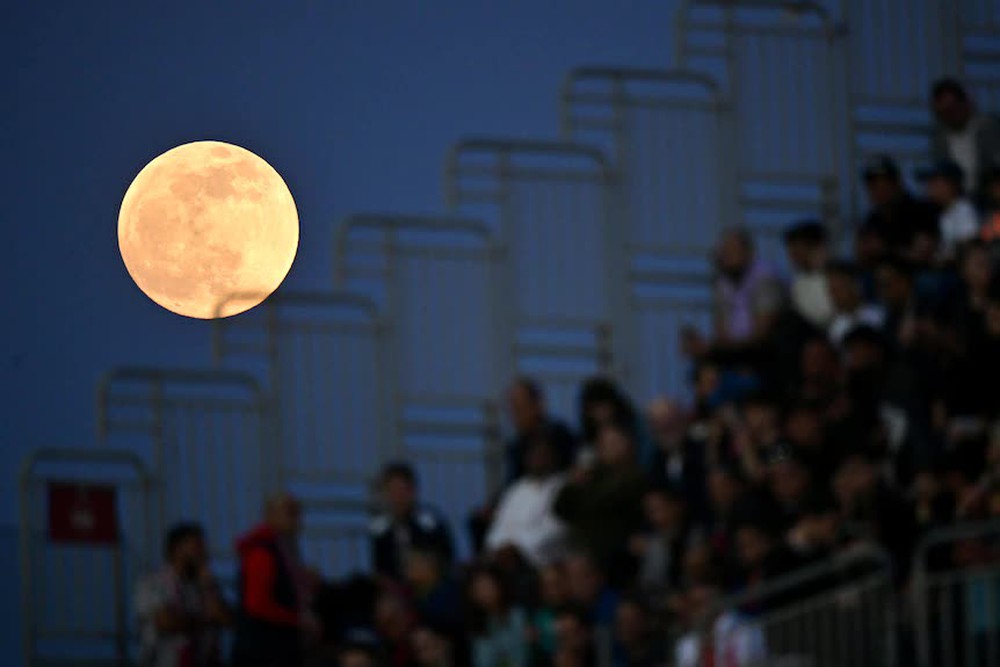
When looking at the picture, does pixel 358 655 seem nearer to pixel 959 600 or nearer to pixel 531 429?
pixel 531 429

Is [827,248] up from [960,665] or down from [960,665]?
up

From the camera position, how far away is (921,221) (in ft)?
53.0

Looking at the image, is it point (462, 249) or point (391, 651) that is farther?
point (462, 249)

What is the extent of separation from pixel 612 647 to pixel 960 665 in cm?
223

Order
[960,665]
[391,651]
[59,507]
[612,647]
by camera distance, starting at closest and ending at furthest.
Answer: [960,665], [612,647], [391,651], [59,507]

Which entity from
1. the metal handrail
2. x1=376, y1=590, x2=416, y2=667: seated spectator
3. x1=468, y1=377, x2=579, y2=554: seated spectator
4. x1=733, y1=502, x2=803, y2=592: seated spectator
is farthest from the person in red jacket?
the metal handrail

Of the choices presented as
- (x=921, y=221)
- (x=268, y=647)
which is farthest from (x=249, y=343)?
(x=921, y=221)

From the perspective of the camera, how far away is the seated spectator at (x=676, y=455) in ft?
52.5

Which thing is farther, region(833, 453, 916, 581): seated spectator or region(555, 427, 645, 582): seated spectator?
region(555, 427, 645, 582): seated spectator

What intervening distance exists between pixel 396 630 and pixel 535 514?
121 centimetres

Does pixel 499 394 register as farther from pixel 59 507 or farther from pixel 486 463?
pixel 59 507

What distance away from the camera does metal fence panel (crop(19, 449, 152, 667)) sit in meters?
18.0

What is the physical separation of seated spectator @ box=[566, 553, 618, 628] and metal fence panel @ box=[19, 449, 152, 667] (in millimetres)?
3880

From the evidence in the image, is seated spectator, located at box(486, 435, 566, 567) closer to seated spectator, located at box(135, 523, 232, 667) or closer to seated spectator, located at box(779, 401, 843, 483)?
seated spectator, located at box(135, 523, 232, 667)
